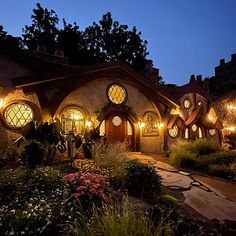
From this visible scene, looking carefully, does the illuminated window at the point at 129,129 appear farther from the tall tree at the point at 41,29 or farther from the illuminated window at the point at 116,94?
the tall tree at the point at 41,29

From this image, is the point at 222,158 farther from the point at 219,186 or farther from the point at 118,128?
the point at 118,128

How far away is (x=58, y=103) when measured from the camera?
10859mm

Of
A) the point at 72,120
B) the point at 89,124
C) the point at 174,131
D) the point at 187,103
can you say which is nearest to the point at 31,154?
the point at 72,120

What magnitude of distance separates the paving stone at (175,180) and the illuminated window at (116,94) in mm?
5699

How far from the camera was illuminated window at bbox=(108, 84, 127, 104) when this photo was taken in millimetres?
12981

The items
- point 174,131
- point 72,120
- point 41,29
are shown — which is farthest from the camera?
point 41,29

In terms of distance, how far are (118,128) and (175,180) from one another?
6.46 metres

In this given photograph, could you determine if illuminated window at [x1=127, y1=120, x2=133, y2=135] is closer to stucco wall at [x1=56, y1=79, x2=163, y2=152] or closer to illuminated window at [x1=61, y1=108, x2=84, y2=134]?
stucco wall at [x1=56, y1=79, x2=163, y2=152]

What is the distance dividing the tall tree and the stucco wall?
16838 mm

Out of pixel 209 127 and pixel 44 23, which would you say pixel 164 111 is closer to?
pixel 209 127

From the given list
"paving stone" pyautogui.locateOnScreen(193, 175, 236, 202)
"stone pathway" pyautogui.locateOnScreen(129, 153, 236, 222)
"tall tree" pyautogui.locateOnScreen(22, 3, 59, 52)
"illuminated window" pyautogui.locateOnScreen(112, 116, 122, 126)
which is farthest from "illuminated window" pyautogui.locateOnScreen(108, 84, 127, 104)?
"tall tree" pyautogui.locateOnScreen(22, 3, 59, 52)

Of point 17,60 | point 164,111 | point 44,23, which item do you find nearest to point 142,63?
point 44,23

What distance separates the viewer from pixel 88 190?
4586mm

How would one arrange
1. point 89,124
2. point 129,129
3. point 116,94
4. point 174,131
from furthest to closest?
point 174,131, point 129,129, point 116,94, point 89,124
